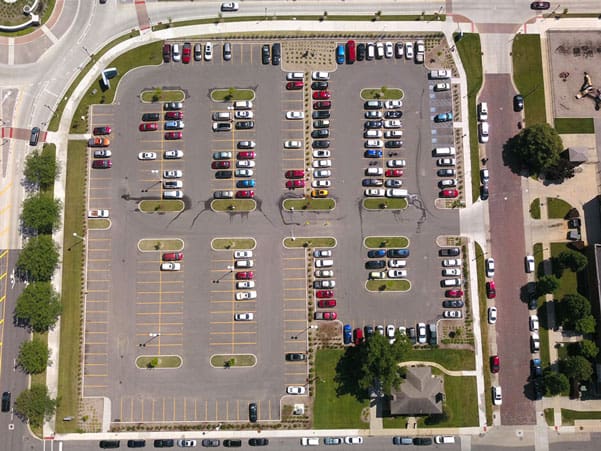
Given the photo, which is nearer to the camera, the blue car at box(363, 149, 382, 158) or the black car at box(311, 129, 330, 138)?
the blue car at box(363, 149, 382, 158)

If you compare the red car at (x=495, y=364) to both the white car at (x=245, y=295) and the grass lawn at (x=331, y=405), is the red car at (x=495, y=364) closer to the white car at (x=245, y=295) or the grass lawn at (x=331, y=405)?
the grass lawn at (x=331, y=405)

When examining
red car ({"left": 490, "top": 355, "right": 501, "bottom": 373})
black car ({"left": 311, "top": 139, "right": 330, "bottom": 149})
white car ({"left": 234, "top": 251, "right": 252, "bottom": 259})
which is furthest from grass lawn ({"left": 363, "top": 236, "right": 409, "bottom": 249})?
red car ({"left": 490, "top": 355, "right": 501, "bottom": 373})

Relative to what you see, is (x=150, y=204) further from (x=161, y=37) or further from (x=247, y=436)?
(x=247, y=436)

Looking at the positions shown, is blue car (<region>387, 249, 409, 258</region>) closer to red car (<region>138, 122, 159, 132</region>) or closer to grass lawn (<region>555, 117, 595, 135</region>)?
grass lawn (<region>555, 117, 595, 135</region>)

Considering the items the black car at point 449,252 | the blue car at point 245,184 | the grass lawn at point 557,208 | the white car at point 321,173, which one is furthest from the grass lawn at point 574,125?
the blue car at point 245,184

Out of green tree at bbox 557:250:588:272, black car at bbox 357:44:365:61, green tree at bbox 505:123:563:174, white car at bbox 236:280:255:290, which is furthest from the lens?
black car at bbox 357:44:365:61

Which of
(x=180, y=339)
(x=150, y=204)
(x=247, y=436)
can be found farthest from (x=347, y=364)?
(x=150, y=204)

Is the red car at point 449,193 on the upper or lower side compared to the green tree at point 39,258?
upper
